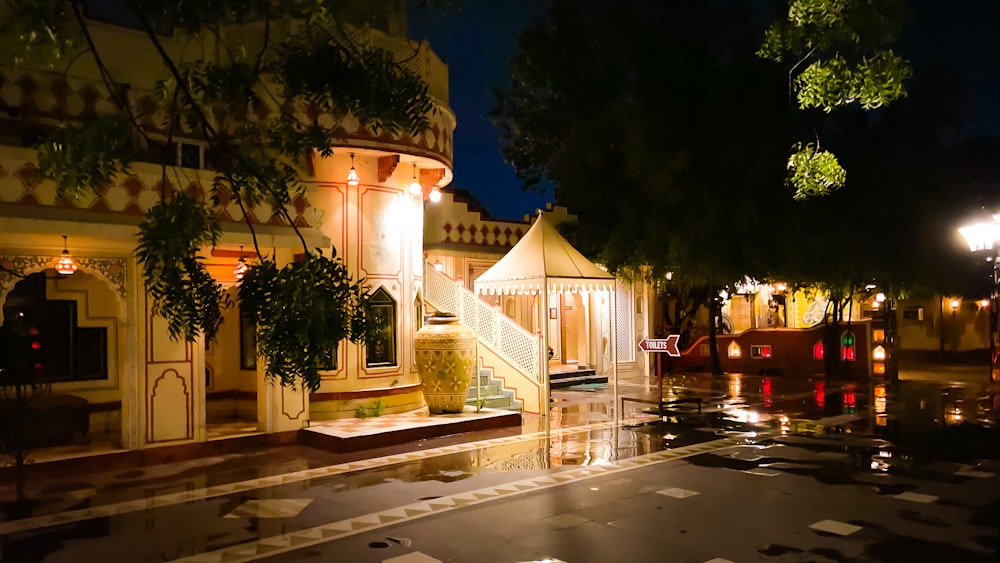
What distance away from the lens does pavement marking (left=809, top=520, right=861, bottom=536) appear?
7.30 meters

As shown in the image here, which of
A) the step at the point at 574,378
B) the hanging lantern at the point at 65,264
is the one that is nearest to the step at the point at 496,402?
the step at the point at 574,378

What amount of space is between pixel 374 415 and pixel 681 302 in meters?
14.6

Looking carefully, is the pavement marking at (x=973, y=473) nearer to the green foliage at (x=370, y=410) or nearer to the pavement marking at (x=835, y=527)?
the pavement marking at (x=835, y=527)

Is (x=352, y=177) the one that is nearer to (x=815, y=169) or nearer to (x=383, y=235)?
(x=383, y=235)

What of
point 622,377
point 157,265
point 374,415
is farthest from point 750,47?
point 157,265

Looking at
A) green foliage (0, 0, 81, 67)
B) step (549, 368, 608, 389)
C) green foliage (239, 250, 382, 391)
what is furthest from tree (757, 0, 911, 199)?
step (549, 368, 608, 389)

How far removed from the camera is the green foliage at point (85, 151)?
5.11m

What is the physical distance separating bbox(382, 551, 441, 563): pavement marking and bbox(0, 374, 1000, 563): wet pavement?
0.03 meters

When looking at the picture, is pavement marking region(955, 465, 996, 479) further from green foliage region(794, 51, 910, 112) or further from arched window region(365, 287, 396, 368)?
arched window region(365, 287, 396, 368)

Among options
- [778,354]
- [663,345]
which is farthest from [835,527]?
[778,354]

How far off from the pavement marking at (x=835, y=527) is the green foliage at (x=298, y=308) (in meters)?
5.19

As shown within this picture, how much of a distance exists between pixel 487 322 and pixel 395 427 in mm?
4324

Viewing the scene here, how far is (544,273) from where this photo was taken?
14.8 metres

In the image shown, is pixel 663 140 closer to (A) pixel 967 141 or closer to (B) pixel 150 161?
(B) pixel 150 161
